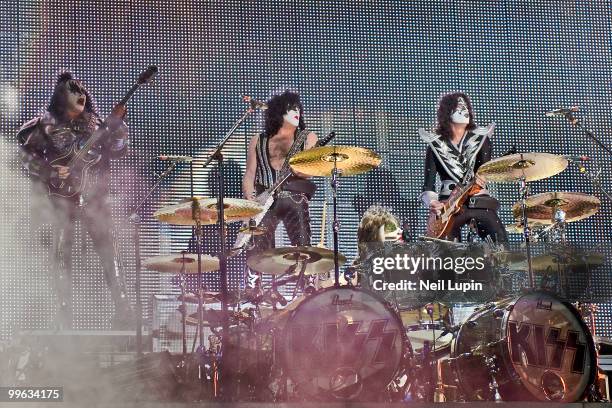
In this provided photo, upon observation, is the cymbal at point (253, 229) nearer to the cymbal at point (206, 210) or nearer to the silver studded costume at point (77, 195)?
the cymbal at point (206, 210)

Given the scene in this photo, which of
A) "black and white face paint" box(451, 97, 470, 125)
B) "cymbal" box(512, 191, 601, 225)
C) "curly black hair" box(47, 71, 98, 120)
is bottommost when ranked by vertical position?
"cymbal" box(512, 191, 601, 225)

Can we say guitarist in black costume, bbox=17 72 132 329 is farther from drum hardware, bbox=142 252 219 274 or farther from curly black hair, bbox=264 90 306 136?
curly black hair, bbox=264 90 306 136

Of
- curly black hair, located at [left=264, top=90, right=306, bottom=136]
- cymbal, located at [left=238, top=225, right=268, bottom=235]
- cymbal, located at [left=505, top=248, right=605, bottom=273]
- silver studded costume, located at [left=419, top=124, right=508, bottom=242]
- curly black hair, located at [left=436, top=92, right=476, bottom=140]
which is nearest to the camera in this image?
cymbal, located at [left=505, top=248, right=605, bottom=273]

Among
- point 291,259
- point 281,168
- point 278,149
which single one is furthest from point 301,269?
point 278,149

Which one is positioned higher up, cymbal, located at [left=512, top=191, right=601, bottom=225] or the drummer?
cymbal, located at [left=512, top=191, right=601, bottom=225]

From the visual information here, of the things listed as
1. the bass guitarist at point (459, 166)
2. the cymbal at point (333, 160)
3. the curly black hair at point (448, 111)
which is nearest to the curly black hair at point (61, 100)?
the cymbal at point (333, 160)

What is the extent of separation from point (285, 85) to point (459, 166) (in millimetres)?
1792

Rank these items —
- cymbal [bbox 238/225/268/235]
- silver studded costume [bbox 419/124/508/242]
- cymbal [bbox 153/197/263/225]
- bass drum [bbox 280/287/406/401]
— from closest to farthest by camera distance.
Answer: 1. bass drum [bbox 280/287/406/401]
2. cymbal [bbox 153/197/263/225]
3. cymbal [bbox 238/225/268/235]
4. silver studded costume [bbox 419/124/508/242]

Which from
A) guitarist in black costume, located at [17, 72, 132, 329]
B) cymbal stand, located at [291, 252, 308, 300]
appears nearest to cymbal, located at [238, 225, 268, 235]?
cymbal stand, located at [291, 252, 308, 300]

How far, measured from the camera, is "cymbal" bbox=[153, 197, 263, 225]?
20.7ft

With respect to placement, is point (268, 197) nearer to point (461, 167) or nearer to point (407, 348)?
point (461, 167)

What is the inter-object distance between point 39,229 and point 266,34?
275cm

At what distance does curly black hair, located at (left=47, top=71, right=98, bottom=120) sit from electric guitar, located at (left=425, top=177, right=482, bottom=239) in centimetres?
318

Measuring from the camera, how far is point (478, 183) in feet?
23.5
